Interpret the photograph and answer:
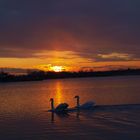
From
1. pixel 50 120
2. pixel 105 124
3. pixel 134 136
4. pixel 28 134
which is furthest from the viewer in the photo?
pixel 50 120

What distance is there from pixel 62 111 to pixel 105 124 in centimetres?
751

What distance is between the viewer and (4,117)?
2661 centimetres

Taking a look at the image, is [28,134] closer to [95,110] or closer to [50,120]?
[50,120]

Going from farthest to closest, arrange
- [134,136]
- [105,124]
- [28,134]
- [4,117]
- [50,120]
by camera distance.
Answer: [4,117]
[50,120]
[105,124]
[28,134]
[134,136]

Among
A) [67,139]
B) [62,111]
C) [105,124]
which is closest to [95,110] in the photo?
[62,111]

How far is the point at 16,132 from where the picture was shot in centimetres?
2008

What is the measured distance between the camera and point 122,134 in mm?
17656

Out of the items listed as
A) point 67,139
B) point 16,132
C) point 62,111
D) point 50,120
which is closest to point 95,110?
point 62,111

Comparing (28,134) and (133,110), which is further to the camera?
(133,110)

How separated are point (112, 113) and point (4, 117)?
24.7 ft

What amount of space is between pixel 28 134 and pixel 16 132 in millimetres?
995

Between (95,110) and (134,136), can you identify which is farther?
(95,110)

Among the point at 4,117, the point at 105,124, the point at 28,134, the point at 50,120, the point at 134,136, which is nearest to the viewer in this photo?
the point at 134,136

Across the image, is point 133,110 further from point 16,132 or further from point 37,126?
point 16,132
